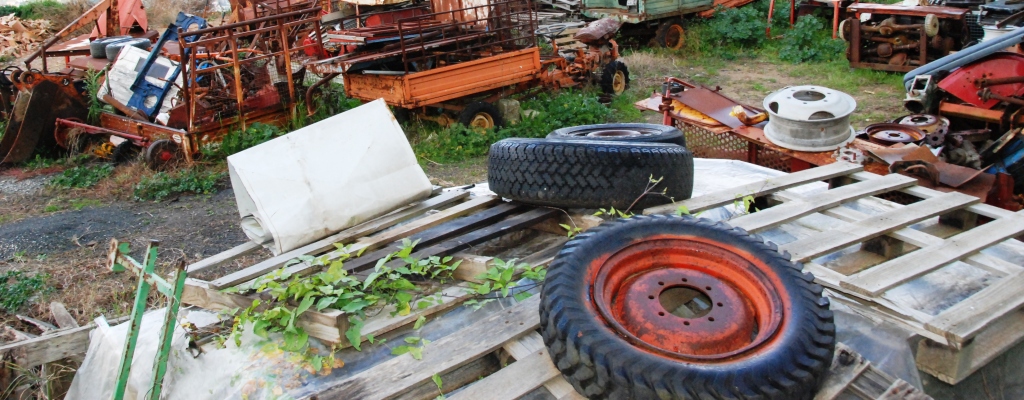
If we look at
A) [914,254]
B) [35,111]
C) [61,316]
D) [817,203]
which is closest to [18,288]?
[61,316]

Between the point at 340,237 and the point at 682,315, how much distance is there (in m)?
1.61

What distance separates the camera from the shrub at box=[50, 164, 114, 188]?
7.62 m

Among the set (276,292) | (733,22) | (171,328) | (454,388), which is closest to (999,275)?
(454,388)

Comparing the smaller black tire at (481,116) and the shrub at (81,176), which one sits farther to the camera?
the smaller black tire at (481,116)

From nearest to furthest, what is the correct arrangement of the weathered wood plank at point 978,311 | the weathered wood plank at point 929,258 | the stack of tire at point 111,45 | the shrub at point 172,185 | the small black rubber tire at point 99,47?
the weathered wood plank at point 978,311 → the weathered wood plank at point 929,258 → the shrub at point 172,185 → the stack of tire at point 111,45 → the small black rubber tire at point 99,47

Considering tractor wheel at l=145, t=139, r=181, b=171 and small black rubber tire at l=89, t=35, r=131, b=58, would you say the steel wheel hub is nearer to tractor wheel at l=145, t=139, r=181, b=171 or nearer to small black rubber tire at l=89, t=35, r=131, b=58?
tractor wheel at l=145, t=139, r=181, b=171

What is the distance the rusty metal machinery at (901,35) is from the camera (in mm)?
9625

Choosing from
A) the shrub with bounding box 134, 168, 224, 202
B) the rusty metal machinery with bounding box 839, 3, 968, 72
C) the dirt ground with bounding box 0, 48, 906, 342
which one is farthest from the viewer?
the rusty metal machinery with bounding box 839, 3, 968, 72

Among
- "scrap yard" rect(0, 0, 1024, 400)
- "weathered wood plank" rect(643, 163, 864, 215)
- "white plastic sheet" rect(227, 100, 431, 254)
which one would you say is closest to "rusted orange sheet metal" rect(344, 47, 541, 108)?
"scrap yard" rect(0, 0, 1024, 400)

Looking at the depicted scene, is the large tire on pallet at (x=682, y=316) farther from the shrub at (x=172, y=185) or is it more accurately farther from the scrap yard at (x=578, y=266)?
the shrub at (x=172, y=185)

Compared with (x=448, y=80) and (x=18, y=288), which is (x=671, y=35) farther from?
(x=18, y=288)

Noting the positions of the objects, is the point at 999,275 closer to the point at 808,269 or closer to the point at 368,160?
the point at 808,269

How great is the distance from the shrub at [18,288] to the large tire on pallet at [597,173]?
3554 millimetres

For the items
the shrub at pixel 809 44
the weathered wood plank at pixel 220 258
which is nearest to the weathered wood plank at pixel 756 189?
the weathered wood plank at pixel 220 258
